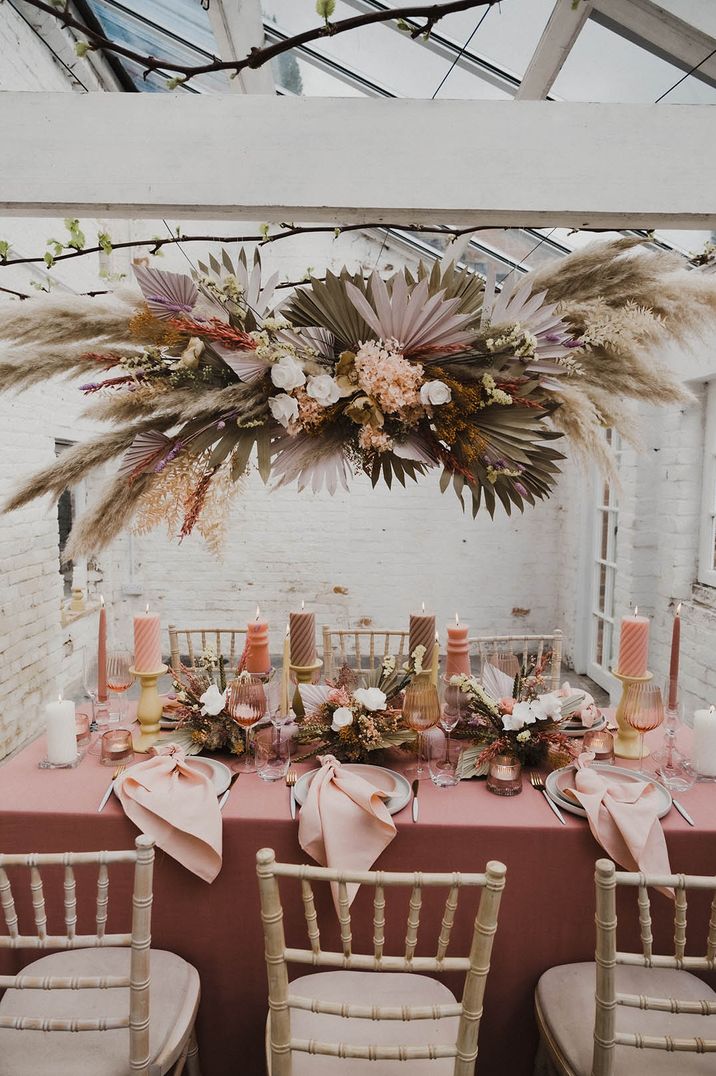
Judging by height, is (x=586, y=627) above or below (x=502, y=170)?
below

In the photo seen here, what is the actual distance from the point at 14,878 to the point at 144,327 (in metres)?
1.14

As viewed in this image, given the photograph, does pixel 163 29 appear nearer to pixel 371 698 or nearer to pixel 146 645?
pixel 146 645

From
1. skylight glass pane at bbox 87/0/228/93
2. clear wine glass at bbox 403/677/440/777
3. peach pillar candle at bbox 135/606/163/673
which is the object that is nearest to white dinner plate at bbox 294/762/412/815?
clear wine glass at bbox 403/677/440/777

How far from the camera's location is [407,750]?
5.68ft

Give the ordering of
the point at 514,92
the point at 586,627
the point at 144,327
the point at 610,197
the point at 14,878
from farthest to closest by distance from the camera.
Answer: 1. the point at 586,627
2. the point at 514,92
3. the point at 14,878
4. the point at 144,327
5. the point at 610,197

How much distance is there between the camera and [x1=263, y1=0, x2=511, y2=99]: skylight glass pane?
2395 mm

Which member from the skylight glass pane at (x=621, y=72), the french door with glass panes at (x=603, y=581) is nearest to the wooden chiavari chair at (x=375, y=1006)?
the skylight glass pane at (x=621, y=72)

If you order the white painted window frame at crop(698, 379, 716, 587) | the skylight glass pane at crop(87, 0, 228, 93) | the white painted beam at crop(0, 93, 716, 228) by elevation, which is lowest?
the white painted window frame at crop(698, 379, 716, 587)

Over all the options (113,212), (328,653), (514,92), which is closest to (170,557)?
(328,653)

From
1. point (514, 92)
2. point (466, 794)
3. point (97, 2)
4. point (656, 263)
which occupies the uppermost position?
point (97, 2)

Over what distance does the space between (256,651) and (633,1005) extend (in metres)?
1.15

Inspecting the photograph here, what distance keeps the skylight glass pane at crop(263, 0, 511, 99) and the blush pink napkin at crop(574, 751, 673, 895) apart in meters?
2.21

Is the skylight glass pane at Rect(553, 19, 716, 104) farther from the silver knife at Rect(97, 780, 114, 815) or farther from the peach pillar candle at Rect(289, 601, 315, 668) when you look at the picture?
the silver knife at Rect(97, 780, 114, 815)

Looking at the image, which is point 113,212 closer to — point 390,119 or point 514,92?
point 390,119
